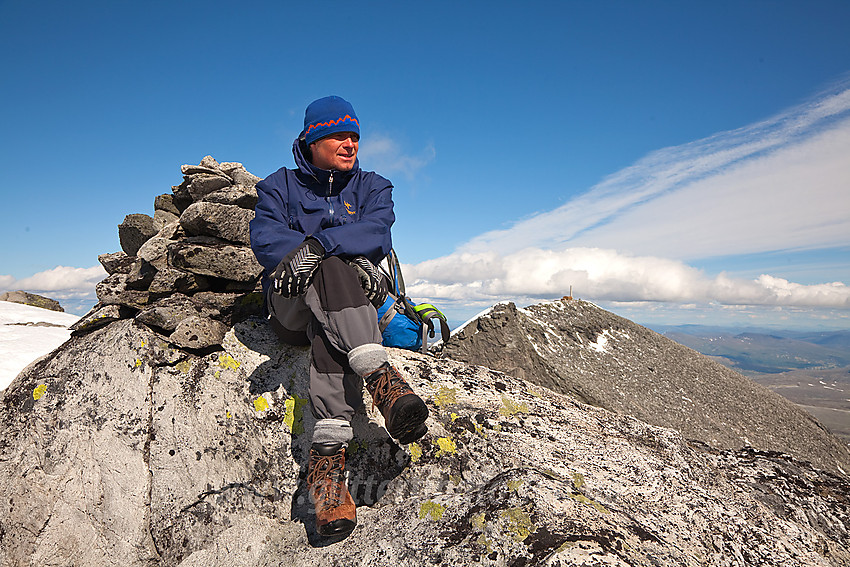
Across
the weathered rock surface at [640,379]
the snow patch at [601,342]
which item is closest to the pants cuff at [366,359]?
the weathered rock surface at [640,379]

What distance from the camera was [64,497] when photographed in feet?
16.2

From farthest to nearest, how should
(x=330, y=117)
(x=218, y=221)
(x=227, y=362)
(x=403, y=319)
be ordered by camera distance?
(x=218, y=221) → (x=403, y=319) → (x=227, y=362) → (x=330, y=117)

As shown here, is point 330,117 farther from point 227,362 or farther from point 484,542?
point 484,542

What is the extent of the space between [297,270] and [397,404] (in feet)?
5.03

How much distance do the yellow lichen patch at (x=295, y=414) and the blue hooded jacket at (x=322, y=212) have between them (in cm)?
135

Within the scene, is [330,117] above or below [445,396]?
above

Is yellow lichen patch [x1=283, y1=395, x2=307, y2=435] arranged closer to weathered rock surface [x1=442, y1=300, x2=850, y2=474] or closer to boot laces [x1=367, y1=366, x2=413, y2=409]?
boot laces [x1=367, y1=366, x2=413, y2=409]

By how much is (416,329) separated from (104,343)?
4.04m

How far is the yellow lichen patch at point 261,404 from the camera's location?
5.07m

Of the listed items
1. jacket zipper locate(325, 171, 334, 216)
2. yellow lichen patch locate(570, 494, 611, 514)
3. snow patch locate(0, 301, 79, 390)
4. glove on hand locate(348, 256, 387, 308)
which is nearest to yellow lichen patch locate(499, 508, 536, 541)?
yellow lichen patch locate(570, 494, 611, 514)

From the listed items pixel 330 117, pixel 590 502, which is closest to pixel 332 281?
pixel 330 117

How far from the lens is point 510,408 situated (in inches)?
198

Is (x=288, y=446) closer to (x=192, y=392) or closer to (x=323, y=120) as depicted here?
(x=192, y=392)

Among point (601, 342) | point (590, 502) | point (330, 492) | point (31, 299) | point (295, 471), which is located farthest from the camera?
point (31, 299)
